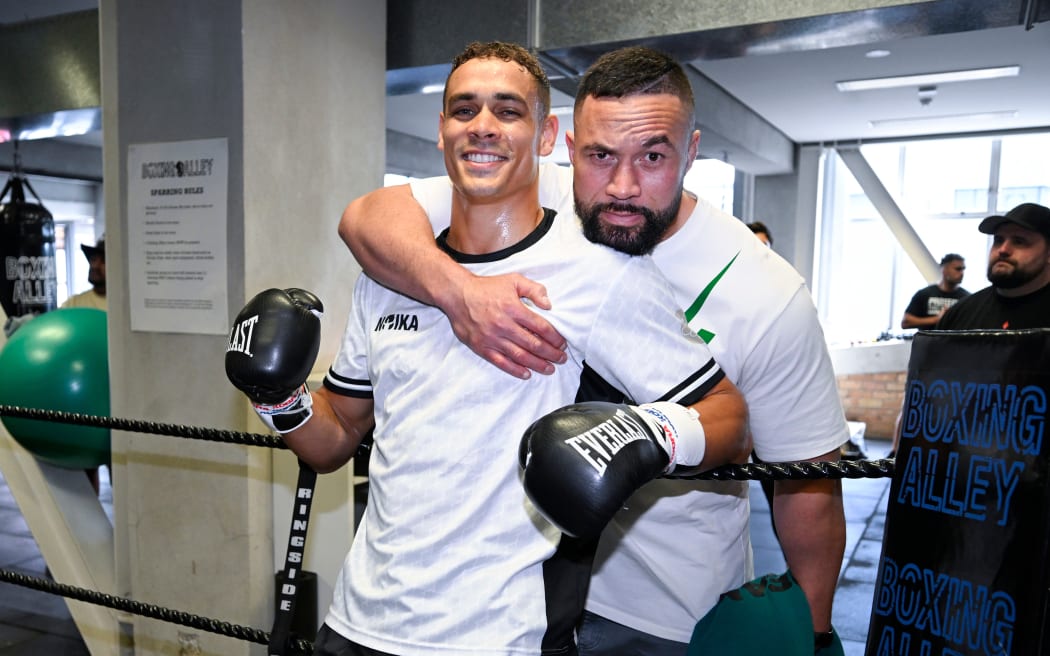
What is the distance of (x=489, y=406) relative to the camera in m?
1.13

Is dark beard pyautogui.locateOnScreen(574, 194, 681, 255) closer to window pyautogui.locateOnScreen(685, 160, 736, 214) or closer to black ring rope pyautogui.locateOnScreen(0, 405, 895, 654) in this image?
black ring rope pyautogui.locateOnScreen(0, 405, 895, 654)

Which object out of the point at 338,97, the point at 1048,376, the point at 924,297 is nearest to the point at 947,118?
the point at 924,297

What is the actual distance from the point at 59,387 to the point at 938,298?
6.09 meters

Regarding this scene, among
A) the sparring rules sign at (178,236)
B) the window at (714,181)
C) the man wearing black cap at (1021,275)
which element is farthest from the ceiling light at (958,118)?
the sparring rules sign at (178,236)

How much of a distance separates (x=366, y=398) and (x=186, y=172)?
1.67 m

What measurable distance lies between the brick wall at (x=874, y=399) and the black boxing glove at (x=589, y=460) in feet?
24.2

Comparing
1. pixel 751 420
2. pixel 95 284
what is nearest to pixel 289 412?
pixel 751 420

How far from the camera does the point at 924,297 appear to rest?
6652 millimetres

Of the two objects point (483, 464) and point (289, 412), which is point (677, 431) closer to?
point (483, 464)

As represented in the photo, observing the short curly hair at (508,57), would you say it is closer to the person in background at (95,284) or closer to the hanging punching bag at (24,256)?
the person in background at (95,284)

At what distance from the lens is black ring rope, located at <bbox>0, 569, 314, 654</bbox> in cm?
140

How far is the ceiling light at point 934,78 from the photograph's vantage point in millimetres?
5461

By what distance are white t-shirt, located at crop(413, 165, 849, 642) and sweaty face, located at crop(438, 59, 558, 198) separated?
17cm

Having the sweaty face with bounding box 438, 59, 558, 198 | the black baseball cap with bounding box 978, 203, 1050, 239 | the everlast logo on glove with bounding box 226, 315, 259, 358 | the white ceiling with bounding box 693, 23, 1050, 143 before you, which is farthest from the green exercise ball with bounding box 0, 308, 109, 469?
the white ceiling with bounding box 693, 23, 1050, 143
